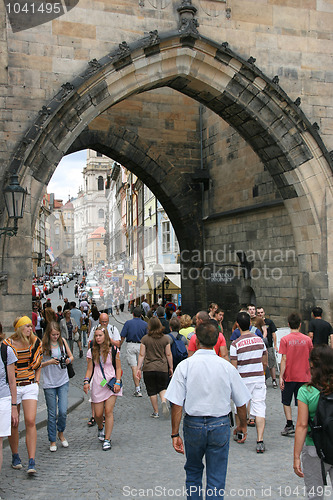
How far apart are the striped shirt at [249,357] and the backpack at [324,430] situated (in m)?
2.81

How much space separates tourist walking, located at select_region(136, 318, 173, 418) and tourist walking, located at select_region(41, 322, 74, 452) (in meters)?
1.60

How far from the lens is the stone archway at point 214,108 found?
953 centimetres

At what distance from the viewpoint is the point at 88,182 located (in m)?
103

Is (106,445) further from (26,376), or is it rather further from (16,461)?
(26,376)

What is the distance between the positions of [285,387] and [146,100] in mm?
10747

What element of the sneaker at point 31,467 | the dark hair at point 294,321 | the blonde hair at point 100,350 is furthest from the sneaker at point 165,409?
the sneaker at point 31,467

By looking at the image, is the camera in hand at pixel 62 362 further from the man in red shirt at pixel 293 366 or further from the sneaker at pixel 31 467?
the man in red shirt at pixel 293 366

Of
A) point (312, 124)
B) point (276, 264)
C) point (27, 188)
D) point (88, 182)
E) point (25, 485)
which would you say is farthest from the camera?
point (88, 182)

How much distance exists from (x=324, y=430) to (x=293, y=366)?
3192 millimetres

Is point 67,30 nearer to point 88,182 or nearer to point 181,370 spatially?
point 181,370

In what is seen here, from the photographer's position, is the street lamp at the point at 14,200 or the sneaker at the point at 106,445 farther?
the street lamp at the point at 14,200

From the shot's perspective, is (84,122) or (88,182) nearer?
(84,122)

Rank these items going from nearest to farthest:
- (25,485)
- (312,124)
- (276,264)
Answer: (25,485) < (312,124) < (276,264)

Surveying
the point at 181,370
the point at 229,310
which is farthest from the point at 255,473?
the point at 229,310
